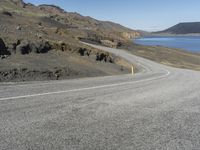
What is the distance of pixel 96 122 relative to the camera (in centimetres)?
788

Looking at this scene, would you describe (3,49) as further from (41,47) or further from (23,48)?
(41,47)

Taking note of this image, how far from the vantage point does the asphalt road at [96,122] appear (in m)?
6.34

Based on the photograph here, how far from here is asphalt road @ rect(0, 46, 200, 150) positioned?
20.8ft

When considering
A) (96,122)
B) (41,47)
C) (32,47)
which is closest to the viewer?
(96,122)

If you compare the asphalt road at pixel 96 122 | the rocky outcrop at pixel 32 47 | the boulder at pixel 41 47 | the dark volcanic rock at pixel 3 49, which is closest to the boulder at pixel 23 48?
the rocky outcrop at pixel 32 47

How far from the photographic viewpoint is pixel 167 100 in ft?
37.6

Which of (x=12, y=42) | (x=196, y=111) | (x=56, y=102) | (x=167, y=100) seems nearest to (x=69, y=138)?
(x=56, y=102)

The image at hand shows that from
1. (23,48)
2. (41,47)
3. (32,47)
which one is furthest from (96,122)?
(41,47)

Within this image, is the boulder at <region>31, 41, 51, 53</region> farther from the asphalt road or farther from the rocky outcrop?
the asphalt road

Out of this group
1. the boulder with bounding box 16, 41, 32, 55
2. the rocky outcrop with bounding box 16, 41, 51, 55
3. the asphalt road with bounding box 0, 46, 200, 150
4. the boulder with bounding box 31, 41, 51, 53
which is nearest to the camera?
the asphalt road with bounding box 0, 46, 200, 150

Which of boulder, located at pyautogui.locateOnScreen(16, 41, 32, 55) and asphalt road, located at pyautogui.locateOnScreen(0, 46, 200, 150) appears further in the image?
boulder, located at pyautogui.locateOnScreen(16, 41, 32, 55)

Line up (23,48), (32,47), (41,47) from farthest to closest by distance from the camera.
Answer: (41,47)
(32,47)
(23,48)

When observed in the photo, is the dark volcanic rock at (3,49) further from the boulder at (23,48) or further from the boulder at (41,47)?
the boulder at (41,47)

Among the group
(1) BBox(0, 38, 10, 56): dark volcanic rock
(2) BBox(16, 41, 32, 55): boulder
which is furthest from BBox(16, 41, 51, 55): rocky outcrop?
(1) BBox(0, 38, 10, 56): dark volcanic rock
